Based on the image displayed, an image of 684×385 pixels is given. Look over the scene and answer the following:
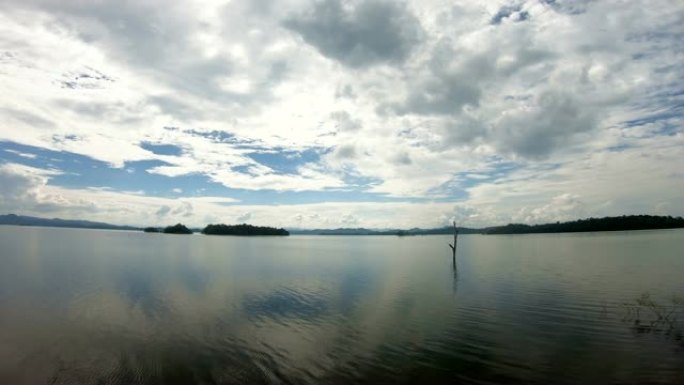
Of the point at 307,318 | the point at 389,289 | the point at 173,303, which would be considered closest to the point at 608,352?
the point at 307,318

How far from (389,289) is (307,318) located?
41.4 feet

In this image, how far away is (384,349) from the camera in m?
17.7

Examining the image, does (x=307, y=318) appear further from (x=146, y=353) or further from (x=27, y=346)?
(x=27, y=346)

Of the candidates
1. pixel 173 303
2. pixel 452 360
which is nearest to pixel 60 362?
pixel 173 303

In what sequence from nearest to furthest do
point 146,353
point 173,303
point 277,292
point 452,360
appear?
point 452,360, point 146,353, point 173,303, point 277,292

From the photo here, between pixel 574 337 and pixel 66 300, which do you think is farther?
pixel 66 300

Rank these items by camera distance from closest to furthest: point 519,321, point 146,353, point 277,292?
1. point 146,353
2. point 519,321
3. point 277,292

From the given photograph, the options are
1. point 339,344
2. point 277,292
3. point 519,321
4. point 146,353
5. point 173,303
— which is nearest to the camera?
point 146,353

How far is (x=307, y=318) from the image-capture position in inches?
945

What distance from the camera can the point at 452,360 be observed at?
16.2 m

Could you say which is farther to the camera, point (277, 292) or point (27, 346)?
point (277, 292)

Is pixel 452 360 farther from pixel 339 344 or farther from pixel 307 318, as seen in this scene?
pixel 307 318

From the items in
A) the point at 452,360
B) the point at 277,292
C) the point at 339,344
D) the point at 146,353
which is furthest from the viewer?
the point at 277,292

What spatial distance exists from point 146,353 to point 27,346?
19.8 feet
